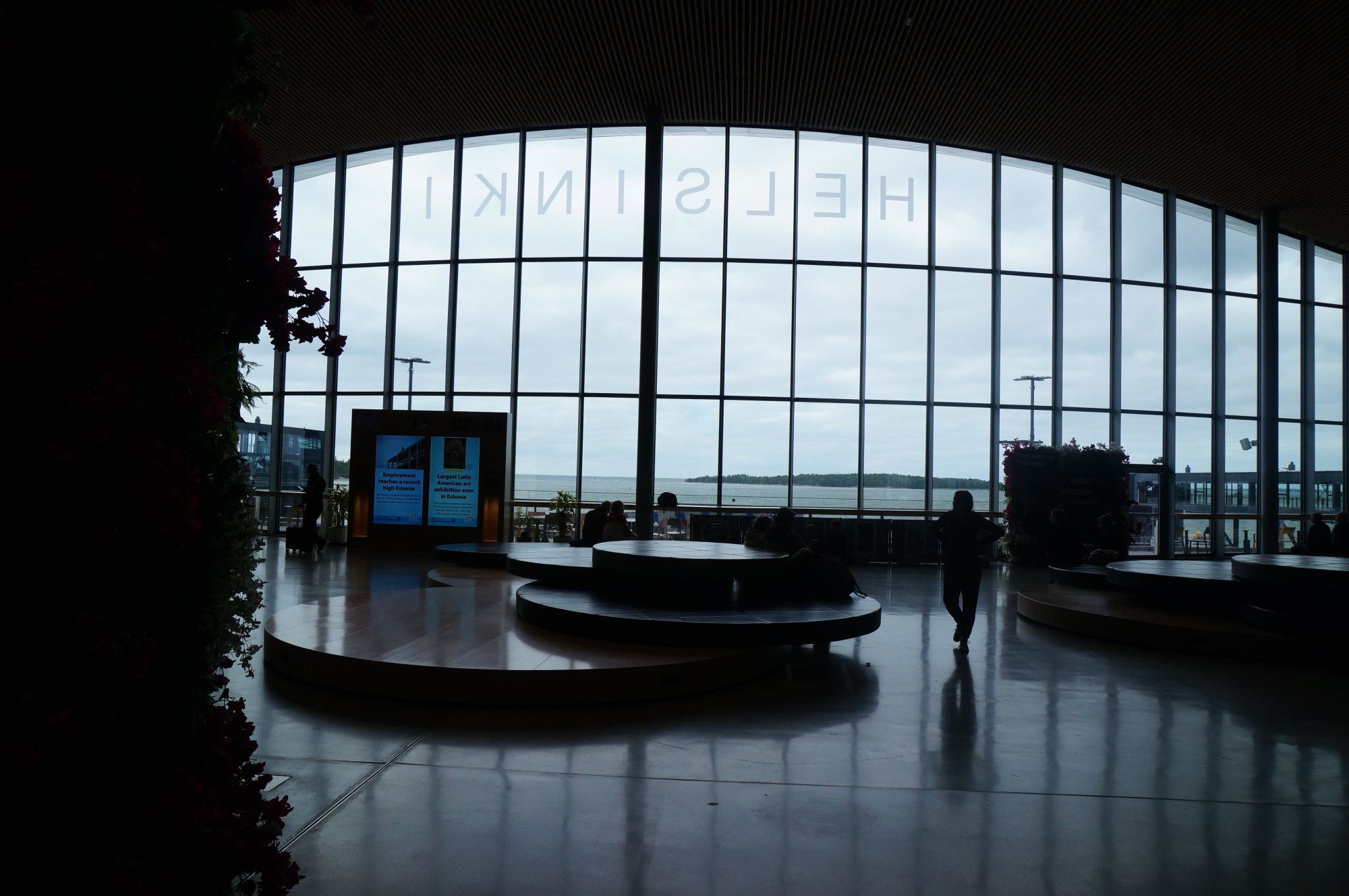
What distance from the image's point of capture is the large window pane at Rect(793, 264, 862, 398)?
52.0ft

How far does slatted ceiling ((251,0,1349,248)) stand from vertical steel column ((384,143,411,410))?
0.71 meters

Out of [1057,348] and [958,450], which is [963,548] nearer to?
[958,450]

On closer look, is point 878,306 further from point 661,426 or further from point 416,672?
point 416,672

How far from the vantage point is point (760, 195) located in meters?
16.0

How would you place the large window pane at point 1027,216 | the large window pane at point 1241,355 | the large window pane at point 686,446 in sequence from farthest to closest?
1. the large window pane at point 1241,355
2. the large window pane at point 1027,216
3. the large window pane at point 686,446

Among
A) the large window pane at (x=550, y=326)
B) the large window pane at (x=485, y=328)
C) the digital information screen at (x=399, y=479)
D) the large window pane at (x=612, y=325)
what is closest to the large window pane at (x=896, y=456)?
the large window pane at (x=612, y=325)

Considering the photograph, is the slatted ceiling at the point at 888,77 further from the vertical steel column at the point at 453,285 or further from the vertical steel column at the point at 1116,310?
the vertical steel column at the point at 453,285

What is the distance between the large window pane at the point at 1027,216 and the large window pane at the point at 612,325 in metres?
7.18

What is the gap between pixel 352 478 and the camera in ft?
49.2

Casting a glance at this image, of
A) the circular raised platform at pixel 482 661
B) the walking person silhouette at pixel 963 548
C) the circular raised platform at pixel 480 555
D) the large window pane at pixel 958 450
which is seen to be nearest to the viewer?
the circular raised platform at pixel 482 661

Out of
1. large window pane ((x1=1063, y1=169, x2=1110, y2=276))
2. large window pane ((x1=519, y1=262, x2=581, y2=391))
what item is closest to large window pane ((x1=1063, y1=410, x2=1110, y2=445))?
large window pane ((x1=1063, y1=169, x2=1110, y2=276))

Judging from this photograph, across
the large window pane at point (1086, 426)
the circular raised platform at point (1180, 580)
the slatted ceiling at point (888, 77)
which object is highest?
the slatted ceiling at point (888, 77)

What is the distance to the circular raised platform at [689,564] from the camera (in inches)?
249

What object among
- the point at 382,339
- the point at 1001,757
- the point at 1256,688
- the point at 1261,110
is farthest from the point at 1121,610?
the point at 382,339
